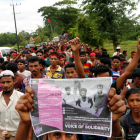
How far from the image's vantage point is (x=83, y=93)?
1497 mm

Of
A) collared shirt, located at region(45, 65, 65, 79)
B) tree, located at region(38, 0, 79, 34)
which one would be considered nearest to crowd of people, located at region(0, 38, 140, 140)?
collared shirt, located at region(45, 65, 65, 79)

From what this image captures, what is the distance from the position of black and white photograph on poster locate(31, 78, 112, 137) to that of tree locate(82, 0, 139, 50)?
9.36 m

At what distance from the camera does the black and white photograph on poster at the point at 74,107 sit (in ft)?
4.80

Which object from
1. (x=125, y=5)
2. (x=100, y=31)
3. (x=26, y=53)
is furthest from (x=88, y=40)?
(x=26, y=53)

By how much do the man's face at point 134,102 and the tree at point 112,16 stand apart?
28.3ft

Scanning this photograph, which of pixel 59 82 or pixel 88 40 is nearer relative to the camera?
pixel 59 82

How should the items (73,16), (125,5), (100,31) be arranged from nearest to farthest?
1. (125,5)
2. (100,31)
3. (73,16)

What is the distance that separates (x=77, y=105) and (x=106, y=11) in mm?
9875

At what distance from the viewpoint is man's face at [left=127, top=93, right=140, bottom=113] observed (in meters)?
2.15

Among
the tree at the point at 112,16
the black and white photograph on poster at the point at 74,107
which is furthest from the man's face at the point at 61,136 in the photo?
the tree at the point at 112,16

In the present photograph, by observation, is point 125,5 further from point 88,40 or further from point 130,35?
point 88,40

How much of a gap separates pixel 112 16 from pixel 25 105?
9994mm

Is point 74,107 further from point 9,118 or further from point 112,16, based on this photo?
point 112,16

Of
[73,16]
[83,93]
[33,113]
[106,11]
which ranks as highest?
[73,16]
